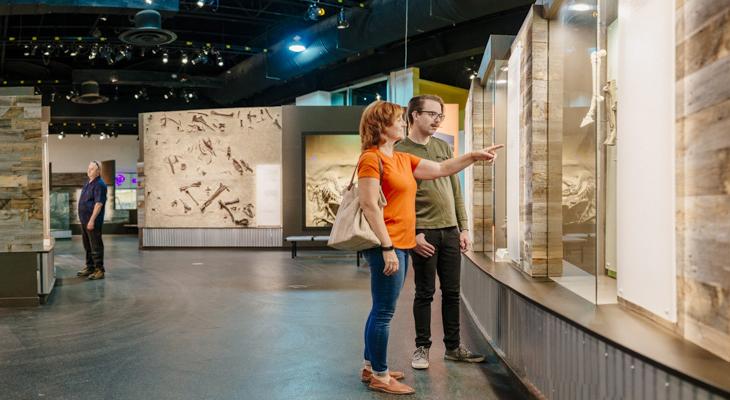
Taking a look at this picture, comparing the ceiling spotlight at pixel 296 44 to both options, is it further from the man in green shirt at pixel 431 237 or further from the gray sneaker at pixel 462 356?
the gray sneaker at pixel 462 356

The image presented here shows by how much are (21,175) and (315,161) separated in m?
7.07

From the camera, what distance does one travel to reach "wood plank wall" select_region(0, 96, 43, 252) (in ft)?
20.1

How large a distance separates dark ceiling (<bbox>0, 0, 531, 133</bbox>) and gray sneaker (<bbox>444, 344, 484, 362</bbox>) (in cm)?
594

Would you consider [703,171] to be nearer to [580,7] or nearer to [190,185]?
[580,7]

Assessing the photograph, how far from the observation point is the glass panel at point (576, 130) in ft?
10.4


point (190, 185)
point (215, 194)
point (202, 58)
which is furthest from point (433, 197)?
point (202, 58)

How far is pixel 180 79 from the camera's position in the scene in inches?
659

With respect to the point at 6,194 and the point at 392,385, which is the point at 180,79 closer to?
the point at 6,194

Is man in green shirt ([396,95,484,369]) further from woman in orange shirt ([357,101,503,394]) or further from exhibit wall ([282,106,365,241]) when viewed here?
exhibit wall ([282,106,365,241])

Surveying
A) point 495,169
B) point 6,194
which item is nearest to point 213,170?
point 6,194

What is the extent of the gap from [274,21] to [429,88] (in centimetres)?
374

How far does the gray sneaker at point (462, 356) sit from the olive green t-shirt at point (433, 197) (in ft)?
2.46

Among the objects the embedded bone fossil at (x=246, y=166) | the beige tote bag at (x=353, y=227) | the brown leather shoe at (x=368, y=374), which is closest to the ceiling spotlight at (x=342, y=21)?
the embedded bone fossil at (x=246, y=166)

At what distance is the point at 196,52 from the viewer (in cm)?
1516
